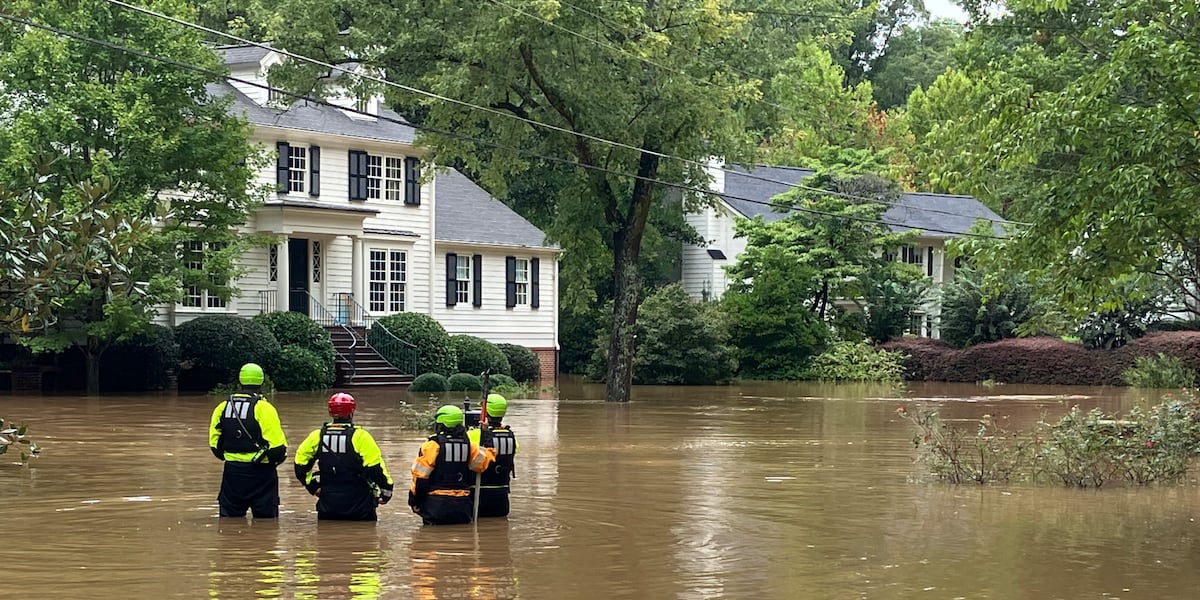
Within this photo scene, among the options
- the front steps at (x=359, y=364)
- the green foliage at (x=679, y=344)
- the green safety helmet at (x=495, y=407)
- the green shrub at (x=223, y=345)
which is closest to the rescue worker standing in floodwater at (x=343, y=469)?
the green safety helmet at (x=495, y=407)

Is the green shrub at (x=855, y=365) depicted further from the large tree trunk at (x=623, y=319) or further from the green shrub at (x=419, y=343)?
the large tree trunk at (x=623, y=319)

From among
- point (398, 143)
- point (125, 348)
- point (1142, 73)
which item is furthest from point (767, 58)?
point (1142, 73)

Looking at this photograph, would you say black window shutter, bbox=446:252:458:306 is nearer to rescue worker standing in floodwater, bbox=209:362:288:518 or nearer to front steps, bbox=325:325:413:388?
front steps, bbox=325:325:413:388

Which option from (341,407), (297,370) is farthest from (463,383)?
(341,407)

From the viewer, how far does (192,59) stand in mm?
36844

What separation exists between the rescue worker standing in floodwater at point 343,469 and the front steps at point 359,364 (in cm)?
2827

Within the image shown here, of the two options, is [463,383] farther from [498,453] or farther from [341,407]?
[341,407]

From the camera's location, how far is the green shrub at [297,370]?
40125 mm

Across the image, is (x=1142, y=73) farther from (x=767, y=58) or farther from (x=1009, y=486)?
(x=767, y=58)

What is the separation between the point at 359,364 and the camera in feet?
143

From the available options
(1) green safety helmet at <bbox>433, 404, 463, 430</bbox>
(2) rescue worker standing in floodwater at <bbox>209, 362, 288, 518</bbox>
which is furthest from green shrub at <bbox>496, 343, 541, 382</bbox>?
(1) green safety helmet at <bbox>433, 404, 463, 430</bbox>

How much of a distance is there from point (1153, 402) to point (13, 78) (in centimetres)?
2782

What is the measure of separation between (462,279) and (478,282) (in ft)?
1.84

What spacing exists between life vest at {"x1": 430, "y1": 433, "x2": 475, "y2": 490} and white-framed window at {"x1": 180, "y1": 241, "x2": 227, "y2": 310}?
25115mm
